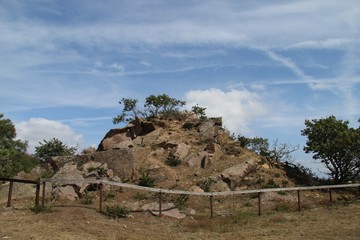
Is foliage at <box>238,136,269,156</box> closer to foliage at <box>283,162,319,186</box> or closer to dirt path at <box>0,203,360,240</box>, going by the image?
foliage at <box>283,162,319,186</box>

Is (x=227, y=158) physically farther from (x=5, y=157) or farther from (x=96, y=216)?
(x=5, y=157)

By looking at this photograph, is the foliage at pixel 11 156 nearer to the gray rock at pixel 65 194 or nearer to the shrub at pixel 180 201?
the gray rock at pixel 65 194

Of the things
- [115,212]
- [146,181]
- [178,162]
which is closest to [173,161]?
[178,162]

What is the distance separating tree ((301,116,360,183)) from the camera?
65.4ft

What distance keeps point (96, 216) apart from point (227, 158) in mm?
10374

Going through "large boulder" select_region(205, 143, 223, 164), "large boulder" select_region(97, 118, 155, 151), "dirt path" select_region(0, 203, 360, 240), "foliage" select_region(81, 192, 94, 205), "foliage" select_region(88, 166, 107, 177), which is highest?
"large boulder" select_region(97, 118, 155, 151)

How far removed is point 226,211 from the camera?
1564 centimetres

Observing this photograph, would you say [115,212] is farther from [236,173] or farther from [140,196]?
[236,173]

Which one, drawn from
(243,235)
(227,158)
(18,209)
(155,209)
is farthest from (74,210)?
(227,158)

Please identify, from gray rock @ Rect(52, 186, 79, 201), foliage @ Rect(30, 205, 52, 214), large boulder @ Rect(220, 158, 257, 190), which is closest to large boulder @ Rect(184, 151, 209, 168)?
large boulder @ Rect(220, 158, 257, 190)

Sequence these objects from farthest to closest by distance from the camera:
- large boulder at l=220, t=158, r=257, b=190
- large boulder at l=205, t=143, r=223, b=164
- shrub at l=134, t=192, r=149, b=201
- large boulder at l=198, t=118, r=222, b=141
Result: large boulder at l=198, t=118, r=222, b=141 → large boulder at l=205, t=143, r=223, b=164 → large boulder at l=220, t=158, r=257, b=190 → shrub at l=134, t=192, r=149, b=201

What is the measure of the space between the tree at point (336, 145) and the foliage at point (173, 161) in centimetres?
668

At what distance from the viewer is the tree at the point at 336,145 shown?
19.9 meters

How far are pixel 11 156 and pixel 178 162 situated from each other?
417 inches
